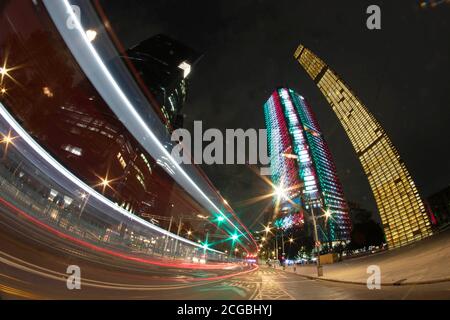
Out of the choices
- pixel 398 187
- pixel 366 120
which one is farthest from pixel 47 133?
pixel 398 187

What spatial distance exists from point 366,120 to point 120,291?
Answer: 320 ft

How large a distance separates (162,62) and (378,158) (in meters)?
109

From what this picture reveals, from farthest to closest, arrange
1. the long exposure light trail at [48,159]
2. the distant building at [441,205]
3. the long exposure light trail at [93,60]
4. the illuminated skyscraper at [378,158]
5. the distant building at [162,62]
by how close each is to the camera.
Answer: the illuminated skyscraper at [378,158]
the distant building at [162,62]
the distant building at [441,205]
the long exposure light trail at [48,159]
the long exposure light trail at [93,60]

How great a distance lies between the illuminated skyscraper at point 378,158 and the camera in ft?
279

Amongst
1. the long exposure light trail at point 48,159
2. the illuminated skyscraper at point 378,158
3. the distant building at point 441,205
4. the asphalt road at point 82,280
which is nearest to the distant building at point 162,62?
the long exposure light trail at point 48,159

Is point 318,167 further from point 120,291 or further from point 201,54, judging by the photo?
point 120,291

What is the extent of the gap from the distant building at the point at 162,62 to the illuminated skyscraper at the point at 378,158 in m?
55.9

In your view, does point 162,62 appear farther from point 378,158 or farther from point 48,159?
point 378,158

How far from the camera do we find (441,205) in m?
24.8

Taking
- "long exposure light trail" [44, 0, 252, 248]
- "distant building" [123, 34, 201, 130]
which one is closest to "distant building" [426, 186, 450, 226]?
"long exposure light trail" [44, 0, 252, 248]

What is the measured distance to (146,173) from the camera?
303ft

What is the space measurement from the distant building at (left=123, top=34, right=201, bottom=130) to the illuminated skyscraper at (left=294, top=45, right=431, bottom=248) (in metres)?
55.9

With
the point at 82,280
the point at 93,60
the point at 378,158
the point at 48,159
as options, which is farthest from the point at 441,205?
the point at 378,158

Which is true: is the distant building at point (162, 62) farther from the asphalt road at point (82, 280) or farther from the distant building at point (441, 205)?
the distant building at point (441, 205)
